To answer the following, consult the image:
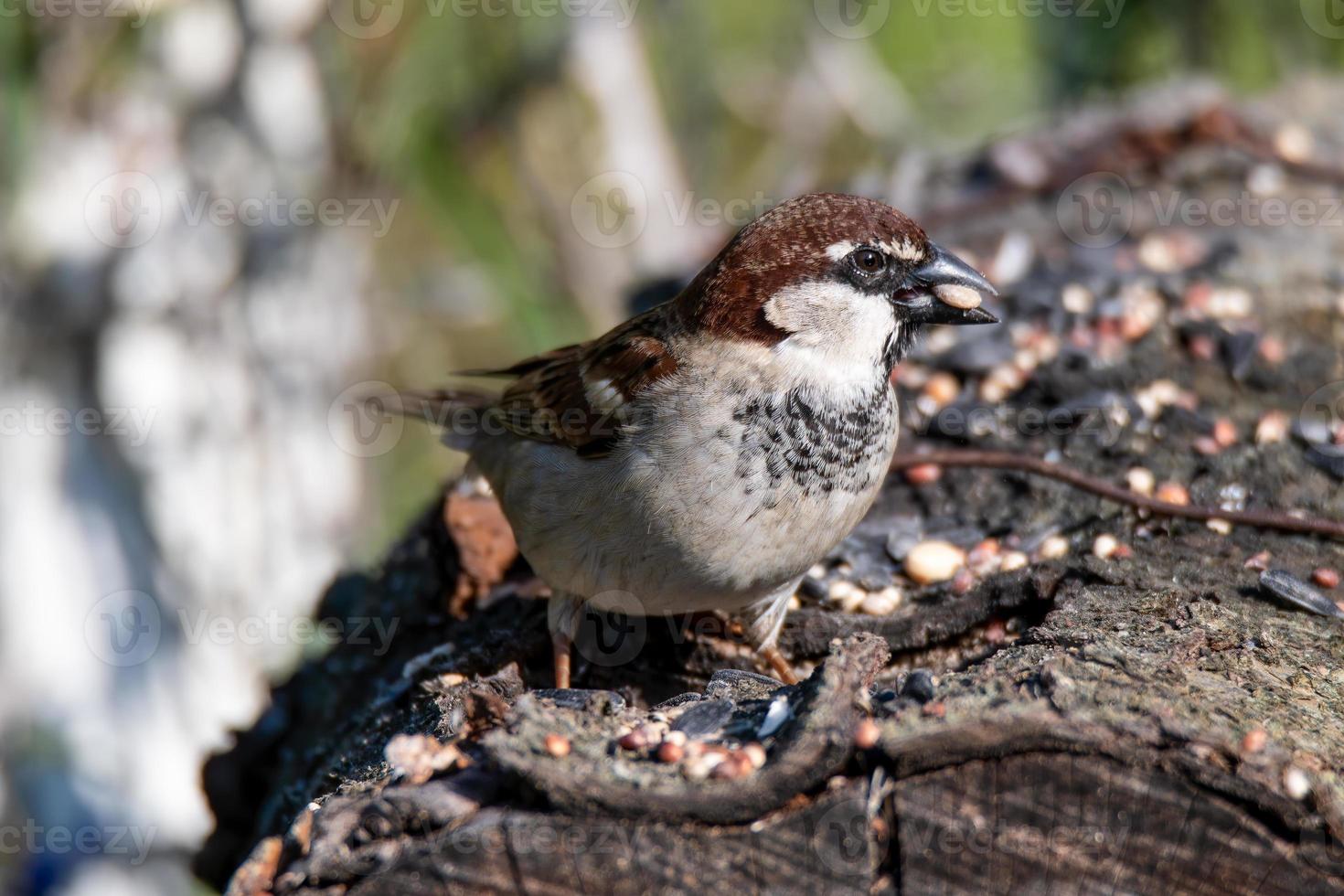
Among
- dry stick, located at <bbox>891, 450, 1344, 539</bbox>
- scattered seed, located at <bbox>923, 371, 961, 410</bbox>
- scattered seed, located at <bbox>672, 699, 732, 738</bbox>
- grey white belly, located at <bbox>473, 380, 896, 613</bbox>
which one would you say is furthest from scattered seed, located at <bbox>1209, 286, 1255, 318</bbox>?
scattered seed, located at <bbox>672, 699, 732, 738</bbox>

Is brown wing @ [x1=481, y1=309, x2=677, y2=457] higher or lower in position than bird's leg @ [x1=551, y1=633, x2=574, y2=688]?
higher

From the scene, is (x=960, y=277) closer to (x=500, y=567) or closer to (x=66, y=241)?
(x=500, y=567)

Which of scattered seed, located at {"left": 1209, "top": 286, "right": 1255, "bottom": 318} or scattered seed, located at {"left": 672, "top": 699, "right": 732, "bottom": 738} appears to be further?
scattered seed, located at {"left": 1209, "top": 286, "right": 1255, "bottom": 318}

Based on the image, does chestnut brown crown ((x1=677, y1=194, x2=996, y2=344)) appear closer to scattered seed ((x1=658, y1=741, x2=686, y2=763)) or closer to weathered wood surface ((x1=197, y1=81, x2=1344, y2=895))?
weathered wood surface ((x1=197, y1=81, x2=1344, y2=895))

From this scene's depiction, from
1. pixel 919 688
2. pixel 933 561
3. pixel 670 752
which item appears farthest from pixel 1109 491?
pixel 670 752

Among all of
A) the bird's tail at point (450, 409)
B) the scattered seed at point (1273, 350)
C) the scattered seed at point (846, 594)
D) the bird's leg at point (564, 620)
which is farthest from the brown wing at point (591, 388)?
the scattered seed at point (1273, 350)

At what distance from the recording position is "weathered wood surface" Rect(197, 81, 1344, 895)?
4.63ft

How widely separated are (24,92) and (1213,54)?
12.3ft

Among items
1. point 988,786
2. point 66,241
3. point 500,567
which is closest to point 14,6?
point 66,241

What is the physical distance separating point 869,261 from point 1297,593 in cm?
86

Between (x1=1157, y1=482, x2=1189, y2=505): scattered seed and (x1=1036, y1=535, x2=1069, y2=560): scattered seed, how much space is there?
193 millimetres

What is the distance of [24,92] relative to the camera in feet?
12.1

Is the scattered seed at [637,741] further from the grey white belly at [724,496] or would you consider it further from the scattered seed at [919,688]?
the grey white belly at [724,496]

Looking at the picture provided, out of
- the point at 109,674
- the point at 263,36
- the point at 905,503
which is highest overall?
the point at 263,36
